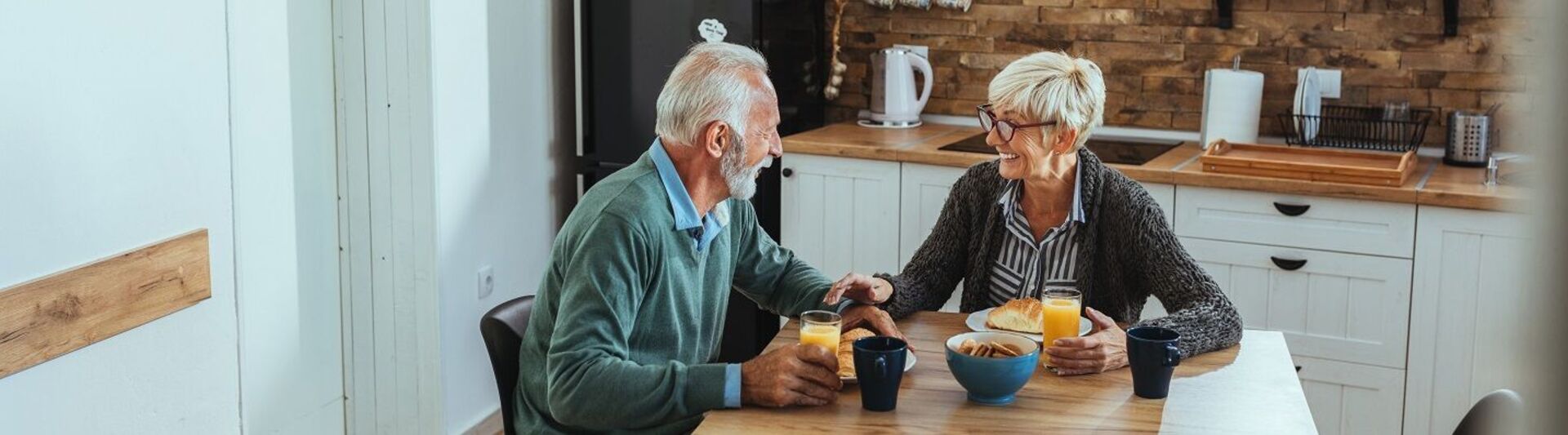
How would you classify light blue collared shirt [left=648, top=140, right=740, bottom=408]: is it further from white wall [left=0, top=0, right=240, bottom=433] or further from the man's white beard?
white wall [left=0, top=0, right=240, bottom=433]

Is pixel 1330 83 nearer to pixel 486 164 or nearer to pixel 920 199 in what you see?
pixel 920 199

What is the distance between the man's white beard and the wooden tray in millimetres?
1661

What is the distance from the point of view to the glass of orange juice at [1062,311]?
1.98m

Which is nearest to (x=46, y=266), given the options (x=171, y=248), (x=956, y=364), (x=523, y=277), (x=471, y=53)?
(x=171, y=248)


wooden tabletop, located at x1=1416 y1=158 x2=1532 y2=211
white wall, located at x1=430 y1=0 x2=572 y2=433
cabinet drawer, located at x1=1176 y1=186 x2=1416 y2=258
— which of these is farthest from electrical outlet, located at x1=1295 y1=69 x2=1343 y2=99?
white wall, located at x1=430 y1=0 x2=572 y2=433

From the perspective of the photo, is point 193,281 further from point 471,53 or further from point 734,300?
point 734,300

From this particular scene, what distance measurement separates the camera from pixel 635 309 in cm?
188

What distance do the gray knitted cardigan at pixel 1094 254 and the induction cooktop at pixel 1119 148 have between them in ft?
3.87

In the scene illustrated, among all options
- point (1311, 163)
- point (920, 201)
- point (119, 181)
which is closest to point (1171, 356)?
point (119, 181)

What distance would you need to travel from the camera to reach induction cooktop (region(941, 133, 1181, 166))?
3645 millimetres

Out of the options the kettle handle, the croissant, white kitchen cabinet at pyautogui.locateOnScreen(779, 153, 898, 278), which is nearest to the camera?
the croissant

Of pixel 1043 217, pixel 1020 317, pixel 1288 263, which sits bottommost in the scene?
pixel 1288 263

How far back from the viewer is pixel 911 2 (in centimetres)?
413

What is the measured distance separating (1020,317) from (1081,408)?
315 millimetres
